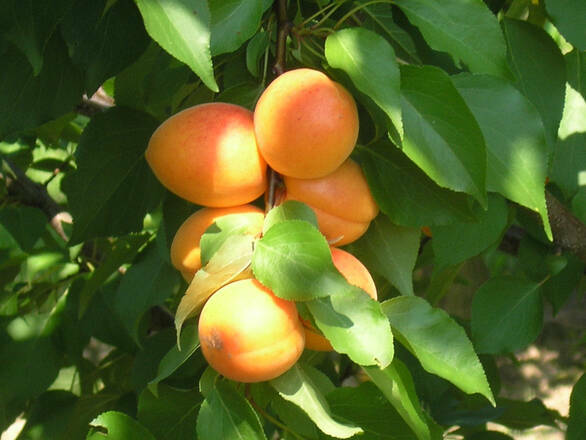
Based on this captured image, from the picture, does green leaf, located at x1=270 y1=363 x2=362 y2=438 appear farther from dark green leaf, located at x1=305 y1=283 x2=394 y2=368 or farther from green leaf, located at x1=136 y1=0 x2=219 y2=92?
green leaf, located at x1=136 y1=0 x2=219 y2=92

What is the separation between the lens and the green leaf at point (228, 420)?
0.71m

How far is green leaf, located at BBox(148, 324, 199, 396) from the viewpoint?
0.74 m

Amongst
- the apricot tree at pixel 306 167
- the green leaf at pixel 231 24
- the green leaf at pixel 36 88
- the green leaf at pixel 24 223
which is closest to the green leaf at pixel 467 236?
the apricot tree at pixel 306 167

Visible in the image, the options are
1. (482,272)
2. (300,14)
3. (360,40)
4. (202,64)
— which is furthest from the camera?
(482,272)

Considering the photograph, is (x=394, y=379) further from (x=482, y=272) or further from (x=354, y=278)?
(x=482, y=272)

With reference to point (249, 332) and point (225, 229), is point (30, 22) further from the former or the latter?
point (249, 332)

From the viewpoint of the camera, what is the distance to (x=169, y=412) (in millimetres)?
829

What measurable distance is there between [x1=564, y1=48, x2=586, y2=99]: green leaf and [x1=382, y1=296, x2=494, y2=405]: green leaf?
18.6 inches

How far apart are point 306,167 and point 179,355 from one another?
0.67 ft

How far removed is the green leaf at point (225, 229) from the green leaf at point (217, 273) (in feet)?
0.05

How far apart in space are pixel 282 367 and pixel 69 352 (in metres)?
0.91

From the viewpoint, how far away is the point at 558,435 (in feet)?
10.8

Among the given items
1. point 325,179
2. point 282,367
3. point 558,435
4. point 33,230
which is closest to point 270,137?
point 325,179

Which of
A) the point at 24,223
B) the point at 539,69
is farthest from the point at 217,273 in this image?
the point at 24,223
